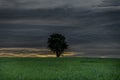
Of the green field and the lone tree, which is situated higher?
the green field

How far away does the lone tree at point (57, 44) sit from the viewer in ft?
262

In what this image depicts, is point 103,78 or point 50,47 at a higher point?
point 103,78

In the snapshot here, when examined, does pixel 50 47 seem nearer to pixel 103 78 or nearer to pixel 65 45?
pixel 65 45

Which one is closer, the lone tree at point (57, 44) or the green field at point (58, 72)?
the green field at point (58, 72)

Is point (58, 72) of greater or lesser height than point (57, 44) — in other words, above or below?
above

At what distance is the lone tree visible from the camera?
7975cm

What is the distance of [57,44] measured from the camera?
79562 millimetres

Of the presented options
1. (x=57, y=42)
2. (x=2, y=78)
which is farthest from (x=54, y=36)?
(x=2, y=78)

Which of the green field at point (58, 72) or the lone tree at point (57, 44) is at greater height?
the green field at point (58, 72)

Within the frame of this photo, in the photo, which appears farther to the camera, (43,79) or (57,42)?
(57,42)

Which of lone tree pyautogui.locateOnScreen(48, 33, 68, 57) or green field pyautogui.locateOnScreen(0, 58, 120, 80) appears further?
lone tree pyautogui.locateOnScreen(48, 33, 68, 57)

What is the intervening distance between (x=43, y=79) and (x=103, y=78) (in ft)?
10.5

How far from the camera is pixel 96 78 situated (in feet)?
56.0

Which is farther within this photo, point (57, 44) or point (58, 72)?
point (57, 44)
